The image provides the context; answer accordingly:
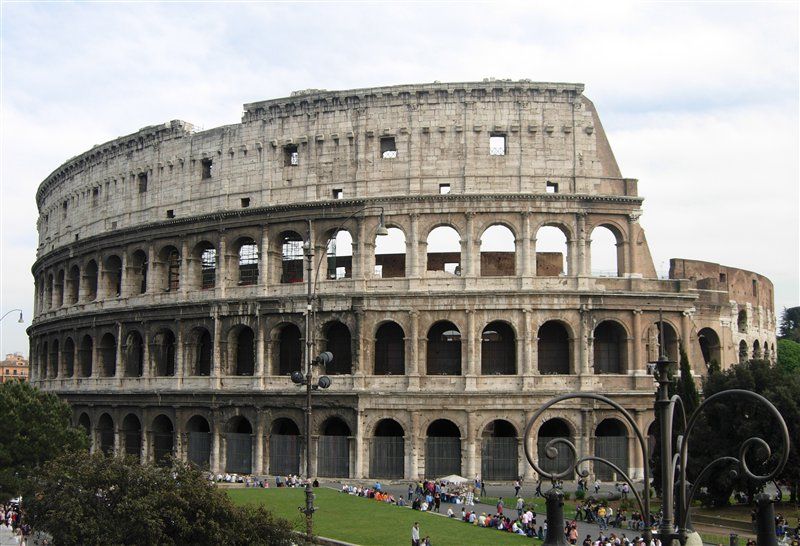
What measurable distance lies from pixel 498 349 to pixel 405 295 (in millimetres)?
4753

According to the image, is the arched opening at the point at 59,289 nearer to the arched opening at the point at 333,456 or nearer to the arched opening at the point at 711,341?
the arched opening at the point at 333,456

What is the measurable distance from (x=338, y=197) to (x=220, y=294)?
23.7 ft

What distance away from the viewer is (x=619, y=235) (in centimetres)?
3788

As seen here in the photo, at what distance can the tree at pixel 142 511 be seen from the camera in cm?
1967

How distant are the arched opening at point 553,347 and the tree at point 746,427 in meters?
7.10

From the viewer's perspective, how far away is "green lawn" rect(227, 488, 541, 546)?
82.8 ft

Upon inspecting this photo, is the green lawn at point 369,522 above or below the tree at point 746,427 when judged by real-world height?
below

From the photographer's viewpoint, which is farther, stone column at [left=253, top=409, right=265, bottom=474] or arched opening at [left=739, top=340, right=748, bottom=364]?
arched opening at [left=739, top=340, right=748, bottom=364]

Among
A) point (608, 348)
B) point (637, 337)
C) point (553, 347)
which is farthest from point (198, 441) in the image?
point (637, 337)

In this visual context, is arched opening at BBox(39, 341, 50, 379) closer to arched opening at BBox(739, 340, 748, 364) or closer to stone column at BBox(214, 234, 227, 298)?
stone column at BBox(214, 234, 227, 298)

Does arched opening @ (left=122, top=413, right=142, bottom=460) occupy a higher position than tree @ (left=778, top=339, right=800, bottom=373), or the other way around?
tree @ (left=778, top=339, right=800, bottom=373)

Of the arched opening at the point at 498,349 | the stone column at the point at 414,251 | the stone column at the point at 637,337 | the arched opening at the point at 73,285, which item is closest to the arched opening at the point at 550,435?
the arched opening at the point at 498,349

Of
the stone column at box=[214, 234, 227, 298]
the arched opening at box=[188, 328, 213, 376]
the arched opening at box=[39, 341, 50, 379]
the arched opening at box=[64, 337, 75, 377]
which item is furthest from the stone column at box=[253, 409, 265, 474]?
the arched opening at box=[39, 341, 50, 379]

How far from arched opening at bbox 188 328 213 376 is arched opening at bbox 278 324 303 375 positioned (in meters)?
3.91
